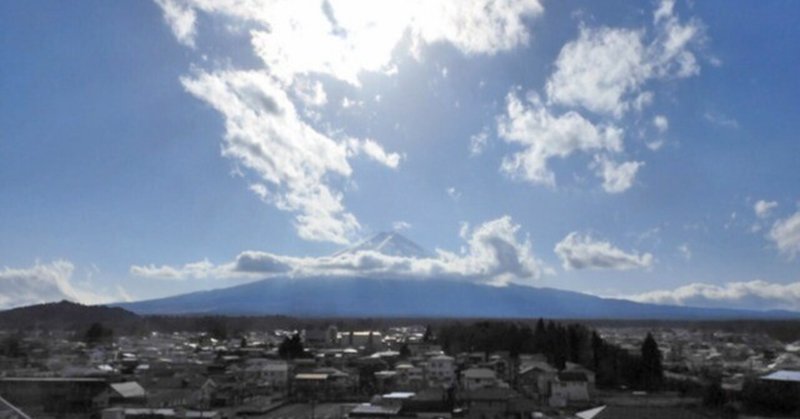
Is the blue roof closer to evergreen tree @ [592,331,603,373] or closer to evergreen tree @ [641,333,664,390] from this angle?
evergreen tree @ [641,333,664,390]

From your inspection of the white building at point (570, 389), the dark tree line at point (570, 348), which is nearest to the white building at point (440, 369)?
the white building at point (570, 389)

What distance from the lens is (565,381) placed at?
2131 centimetres

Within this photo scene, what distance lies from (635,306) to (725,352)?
14564 cm

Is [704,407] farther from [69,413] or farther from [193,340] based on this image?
[193,340]

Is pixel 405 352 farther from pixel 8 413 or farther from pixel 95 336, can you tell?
pixel 8 413

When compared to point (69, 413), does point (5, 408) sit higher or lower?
higher

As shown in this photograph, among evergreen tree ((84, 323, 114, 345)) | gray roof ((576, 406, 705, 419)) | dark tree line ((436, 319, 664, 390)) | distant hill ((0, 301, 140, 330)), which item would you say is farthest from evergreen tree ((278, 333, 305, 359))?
distant hill ((0, 301, 140, 330))

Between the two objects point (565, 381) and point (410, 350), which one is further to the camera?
point (410, 350)

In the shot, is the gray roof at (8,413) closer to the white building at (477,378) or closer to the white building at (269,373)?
the white building at (477,378)

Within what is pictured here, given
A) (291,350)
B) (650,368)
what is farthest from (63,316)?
(650,368)

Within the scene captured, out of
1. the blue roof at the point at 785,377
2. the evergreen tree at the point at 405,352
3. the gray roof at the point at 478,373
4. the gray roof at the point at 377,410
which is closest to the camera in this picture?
the gray roof at the point at 377,410

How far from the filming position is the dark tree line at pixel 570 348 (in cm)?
2454

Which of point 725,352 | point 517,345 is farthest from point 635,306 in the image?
point 517,345

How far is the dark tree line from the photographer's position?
80.5 ft
